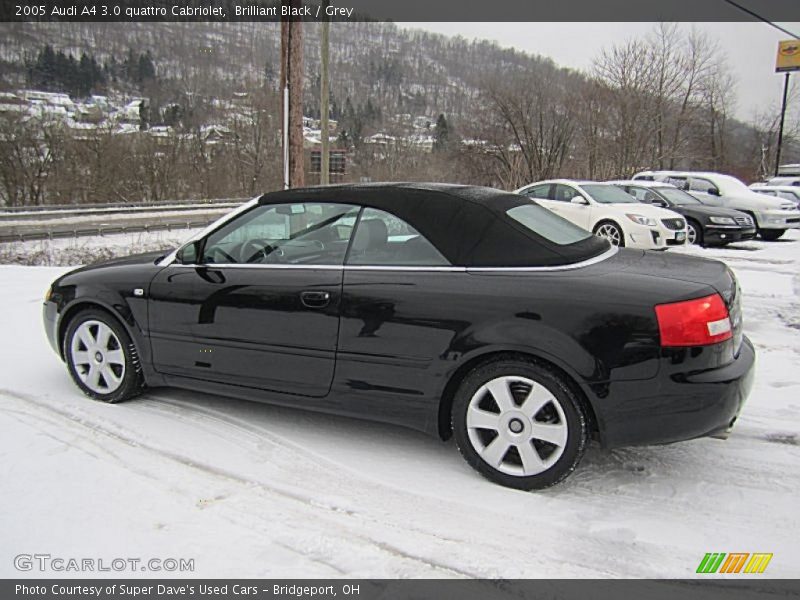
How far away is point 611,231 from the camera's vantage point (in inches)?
464

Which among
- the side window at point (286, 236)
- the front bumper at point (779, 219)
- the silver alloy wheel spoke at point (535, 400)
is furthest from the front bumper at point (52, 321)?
the front bumper at point (779, 219)

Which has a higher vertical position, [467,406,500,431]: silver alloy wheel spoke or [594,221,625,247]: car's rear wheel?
[594,221,625,247]: car's rear wheel

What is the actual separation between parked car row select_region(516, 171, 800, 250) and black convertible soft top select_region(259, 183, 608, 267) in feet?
27.1

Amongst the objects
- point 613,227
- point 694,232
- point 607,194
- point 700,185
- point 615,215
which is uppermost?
point 700,185

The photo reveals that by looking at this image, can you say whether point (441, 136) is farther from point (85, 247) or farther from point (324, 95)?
point (324, 95)

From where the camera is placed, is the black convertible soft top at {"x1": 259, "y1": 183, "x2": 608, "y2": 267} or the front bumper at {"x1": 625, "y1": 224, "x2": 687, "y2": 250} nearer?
the black convertible soft top at {"x1": 259, "y1": 183, "x2": 608, "y2": 267}

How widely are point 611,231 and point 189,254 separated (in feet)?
31.5

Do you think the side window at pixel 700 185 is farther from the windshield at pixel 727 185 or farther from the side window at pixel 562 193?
the side window at pixel 562 193

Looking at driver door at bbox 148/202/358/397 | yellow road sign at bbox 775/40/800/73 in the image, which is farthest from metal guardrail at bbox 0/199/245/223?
yellow road sign at bbox 775/40/800/73

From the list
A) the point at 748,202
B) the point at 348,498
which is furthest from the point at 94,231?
the point at 348,498

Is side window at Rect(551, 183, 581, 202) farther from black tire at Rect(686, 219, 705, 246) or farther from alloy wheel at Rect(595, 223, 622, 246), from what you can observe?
black tire at Rect(686, 219, 705, 246)

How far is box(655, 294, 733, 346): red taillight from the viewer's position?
278cm

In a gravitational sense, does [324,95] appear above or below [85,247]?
above
